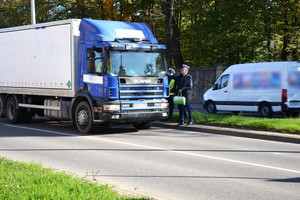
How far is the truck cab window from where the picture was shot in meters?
12.4

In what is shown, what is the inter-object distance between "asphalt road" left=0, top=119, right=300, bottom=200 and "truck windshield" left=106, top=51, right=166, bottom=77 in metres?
1.78

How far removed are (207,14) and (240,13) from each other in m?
2.47

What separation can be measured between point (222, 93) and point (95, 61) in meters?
9.02

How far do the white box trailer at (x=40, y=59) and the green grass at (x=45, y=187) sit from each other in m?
6.82

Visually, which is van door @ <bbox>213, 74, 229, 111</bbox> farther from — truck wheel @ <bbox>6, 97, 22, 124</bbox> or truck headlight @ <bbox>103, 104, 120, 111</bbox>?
truck wheel @ <bbox>6, 97, 22, 124</bbox>

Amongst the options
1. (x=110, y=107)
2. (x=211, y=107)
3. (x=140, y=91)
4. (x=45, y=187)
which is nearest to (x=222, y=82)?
(x=211, y=107)

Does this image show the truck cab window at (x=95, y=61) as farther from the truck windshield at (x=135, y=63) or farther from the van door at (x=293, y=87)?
the van door at (x=293, y=87)

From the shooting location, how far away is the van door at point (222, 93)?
1988cm

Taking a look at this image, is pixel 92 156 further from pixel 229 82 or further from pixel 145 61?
pixel 229 82

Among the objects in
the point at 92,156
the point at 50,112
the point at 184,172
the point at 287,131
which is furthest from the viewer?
the point at 50,112

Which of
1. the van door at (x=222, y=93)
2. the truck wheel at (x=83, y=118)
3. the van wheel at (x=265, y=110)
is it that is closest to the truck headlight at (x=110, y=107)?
the truck wheel at (x=83, y=118)

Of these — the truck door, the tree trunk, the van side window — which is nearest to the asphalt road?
the truck door

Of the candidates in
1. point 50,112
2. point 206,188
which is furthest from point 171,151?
point 50,112

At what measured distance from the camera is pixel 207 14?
27641 mm
